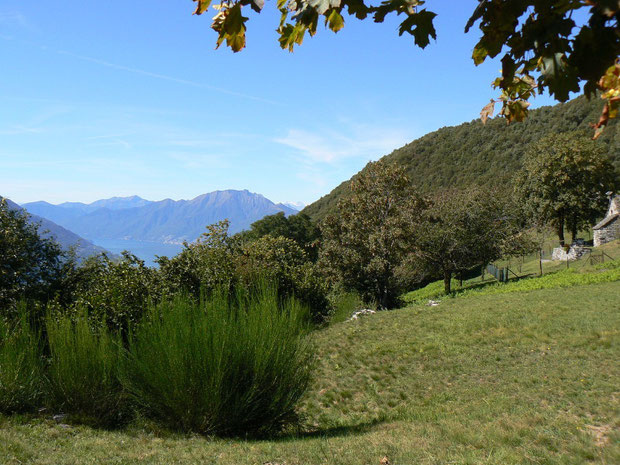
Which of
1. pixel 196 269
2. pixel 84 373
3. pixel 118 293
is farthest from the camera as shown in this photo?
pixel 196 269

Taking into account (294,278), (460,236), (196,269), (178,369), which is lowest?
(178,369)

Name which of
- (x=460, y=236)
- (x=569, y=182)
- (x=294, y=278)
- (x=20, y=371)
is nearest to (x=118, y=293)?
(x=20, y=371)

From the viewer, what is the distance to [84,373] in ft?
21.4

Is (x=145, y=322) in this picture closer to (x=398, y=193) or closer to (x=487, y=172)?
(x=398, y=193)

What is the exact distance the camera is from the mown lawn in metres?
4.68

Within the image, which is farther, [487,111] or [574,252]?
[574,252]

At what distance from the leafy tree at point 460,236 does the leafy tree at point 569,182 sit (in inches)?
410

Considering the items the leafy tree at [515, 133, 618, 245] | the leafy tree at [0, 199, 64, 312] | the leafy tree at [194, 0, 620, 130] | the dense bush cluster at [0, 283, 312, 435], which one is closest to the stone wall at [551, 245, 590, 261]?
the leafy tree at [515, 133, 618, 245]

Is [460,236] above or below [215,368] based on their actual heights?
above

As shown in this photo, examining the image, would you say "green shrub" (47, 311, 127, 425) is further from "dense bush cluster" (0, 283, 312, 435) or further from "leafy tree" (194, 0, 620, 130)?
"leafy tree" (194, 0, 620, 130)

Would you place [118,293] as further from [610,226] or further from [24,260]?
[610,226]

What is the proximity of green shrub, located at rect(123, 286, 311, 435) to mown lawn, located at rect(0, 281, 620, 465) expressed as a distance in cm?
42

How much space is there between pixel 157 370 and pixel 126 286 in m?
5.83

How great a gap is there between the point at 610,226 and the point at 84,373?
122 feet
